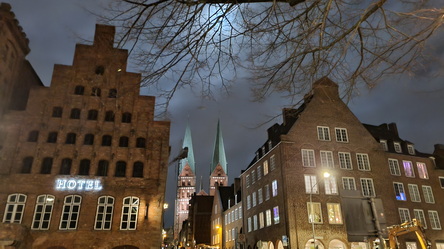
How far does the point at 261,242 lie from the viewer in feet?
132

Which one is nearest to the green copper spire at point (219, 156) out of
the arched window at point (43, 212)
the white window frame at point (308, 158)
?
the white window frame at point (308, 158)

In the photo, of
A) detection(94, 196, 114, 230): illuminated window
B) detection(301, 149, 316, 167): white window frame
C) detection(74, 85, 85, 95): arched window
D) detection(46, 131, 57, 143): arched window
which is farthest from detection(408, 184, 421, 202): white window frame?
detection(46, 131, 57, 143): arched window

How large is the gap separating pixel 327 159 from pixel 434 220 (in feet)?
51.6

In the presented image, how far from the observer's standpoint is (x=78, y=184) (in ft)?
96.2

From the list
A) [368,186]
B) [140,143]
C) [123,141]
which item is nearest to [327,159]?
[368,186]

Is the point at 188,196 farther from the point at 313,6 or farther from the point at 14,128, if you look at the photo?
the point at 313,6

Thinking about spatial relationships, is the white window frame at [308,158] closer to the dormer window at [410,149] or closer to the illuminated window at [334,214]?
the illuminated window at [334,214]

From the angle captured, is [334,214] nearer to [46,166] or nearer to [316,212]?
[316,212]

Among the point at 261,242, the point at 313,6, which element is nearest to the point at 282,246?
the point at 261,242

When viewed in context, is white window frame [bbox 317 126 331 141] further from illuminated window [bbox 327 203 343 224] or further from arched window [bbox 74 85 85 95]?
arched window [bbox 74 85 85 95]

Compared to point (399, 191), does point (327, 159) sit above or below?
above

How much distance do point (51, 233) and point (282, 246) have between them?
2375 cm

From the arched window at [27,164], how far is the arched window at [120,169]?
24.4ft

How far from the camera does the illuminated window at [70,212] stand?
27859 millimetres
